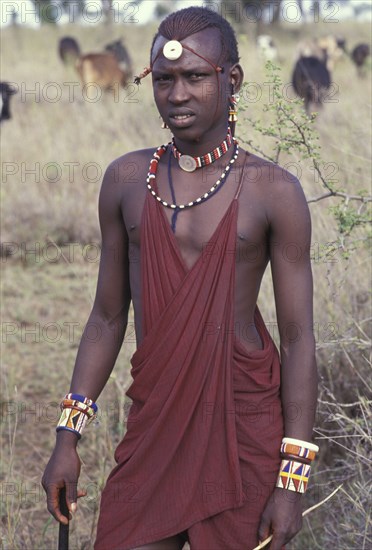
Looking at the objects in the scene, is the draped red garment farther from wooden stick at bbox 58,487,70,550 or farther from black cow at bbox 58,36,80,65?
black cow at bbox 58,36,80,65

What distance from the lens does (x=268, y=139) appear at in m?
5.36

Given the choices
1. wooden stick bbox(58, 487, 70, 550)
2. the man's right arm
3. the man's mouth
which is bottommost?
wooden stick bbox(58, 487, 70, 550)

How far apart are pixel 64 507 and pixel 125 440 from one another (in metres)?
0.21

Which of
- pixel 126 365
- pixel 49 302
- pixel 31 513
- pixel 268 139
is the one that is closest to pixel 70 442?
pixel 31 513

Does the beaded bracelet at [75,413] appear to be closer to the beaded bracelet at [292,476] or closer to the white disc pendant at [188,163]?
the beaded bracelet at [292,476]

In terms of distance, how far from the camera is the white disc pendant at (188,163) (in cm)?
212

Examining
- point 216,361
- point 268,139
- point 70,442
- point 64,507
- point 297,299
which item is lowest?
point 64,507

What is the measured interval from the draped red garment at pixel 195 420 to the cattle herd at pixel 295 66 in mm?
6362

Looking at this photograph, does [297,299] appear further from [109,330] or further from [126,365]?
[126,365]

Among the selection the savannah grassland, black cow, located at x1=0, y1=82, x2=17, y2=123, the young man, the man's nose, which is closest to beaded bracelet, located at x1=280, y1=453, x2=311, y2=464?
the young man

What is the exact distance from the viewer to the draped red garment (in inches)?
77.6

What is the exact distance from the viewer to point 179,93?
202 cm

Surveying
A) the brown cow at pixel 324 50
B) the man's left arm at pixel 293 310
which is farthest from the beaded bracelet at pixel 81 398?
the brown cow at pixel 324 50

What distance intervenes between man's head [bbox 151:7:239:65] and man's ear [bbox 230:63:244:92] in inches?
0.5
